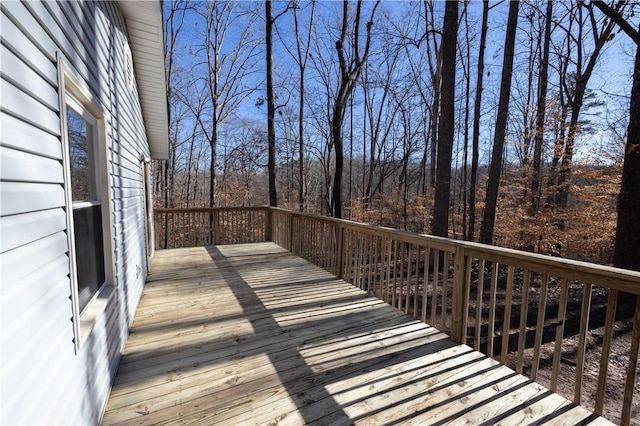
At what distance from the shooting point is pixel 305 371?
2322 mm

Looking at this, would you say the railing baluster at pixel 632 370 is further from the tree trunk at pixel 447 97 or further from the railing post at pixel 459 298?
the tree trunk at pixel 447 97

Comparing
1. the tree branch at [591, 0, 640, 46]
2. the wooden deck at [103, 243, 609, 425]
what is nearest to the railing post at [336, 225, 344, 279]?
the wooden deck at [103, 243, 609, 425]

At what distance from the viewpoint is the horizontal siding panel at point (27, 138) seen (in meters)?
1.01

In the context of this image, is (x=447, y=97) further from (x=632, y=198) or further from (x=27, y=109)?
(x=27, y=109)

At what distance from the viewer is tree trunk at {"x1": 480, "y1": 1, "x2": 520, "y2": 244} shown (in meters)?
7.09

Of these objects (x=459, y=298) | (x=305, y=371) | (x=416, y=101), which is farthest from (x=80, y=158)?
(x=416, y=101)

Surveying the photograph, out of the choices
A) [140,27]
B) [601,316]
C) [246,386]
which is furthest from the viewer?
[601,316]

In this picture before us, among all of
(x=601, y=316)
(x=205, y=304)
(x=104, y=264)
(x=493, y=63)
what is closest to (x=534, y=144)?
(x=493, y=63)

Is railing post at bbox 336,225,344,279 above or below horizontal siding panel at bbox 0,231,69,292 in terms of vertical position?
below

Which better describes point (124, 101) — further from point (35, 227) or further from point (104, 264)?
point (35, 227)

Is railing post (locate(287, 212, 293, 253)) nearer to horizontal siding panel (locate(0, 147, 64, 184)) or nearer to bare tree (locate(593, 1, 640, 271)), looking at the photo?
horizontal siding panel (locate(0, 147, 64, 184))

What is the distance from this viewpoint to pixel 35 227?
119cm

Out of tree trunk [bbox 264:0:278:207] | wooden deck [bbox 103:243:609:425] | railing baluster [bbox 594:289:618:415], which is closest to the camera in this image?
railing baluster [bbox 594:289:618:415]

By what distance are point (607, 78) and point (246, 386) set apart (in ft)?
43.1
